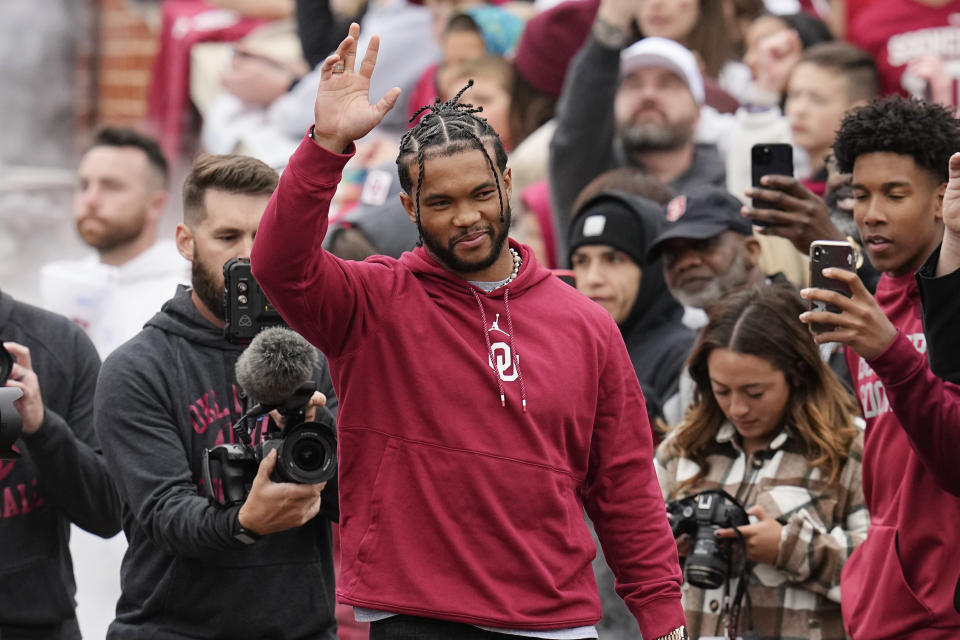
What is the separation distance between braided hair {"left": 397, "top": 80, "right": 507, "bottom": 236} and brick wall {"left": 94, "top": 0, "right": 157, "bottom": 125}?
8841 mm

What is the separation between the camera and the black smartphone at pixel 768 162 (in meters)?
4.72

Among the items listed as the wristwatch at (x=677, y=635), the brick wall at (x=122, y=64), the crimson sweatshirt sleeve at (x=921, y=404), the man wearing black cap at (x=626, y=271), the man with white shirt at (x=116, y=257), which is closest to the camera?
the wristwatch at (x=677, y=635)

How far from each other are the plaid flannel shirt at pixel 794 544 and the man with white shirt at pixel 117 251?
8.18 feet

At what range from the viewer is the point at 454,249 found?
346 centimetres

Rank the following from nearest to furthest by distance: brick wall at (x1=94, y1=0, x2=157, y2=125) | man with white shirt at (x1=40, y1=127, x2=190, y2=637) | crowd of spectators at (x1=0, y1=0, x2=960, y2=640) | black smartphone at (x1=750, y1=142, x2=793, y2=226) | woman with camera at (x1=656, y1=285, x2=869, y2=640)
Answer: crowd of spectators at (x1=0, y1=0, x2=960, y2=640) → woman with camera at (x1=656, y1=285, x2=869, y2=640) → black smartphone at (x1=750, y1=142, x2=793, y2=226) → man with white shirt at (x1=40, y1=127, x2=190, y2=637) → brick wall at (x1=94, y1=0, x2=157, y2=125)

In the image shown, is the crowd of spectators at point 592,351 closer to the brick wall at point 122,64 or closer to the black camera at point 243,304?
the black camera at point 243,304

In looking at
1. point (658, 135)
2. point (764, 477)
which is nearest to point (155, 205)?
point (658, 135)

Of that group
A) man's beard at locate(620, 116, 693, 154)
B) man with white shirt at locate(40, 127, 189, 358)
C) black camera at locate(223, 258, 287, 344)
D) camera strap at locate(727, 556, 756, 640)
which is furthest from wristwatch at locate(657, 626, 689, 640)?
man's beard at locate(620, 116, 693, 154)

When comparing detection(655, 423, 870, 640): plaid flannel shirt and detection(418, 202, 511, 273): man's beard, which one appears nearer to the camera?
detection(418, 202, 511, 273): man's beard

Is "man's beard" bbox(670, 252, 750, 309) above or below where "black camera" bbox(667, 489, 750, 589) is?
above

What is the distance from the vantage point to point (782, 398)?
4.79m

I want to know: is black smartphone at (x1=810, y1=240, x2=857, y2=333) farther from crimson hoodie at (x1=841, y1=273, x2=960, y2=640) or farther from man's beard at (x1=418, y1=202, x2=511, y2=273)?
man's beard at (x1=418, y1=202, x2=511, y2=273)

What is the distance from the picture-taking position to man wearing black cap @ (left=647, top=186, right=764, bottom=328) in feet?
18.1

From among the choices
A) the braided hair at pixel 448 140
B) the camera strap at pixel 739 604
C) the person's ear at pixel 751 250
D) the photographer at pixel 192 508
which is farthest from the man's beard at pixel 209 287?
the person's ear at pixel 751 250
